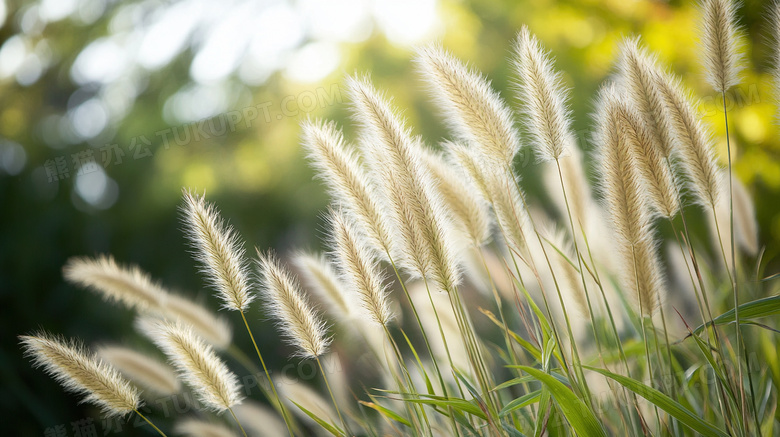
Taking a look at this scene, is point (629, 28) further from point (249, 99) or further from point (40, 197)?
point (40, 197)

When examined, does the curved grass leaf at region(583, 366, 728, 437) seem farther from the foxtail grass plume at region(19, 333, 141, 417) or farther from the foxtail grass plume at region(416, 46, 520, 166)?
the foxtail grass plume at region(19, 333, 141, 417)

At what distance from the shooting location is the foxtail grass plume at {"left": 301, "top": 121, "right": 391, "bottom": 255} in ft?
2.70

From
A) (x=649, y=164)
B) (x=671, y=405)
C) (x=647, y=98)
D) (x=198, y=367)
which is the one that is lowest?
(x=671, y=405)

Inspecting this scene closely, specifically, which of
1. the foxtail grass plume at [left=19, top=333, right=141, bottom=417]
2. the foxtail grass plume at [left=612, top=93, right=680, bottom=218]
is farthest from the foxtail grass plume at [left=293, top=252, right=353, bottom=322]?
the foxtail grass plume at [left=612, top=93, right=680, bottom=218]

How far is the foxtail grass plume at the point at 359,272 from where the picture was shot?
2.68ft

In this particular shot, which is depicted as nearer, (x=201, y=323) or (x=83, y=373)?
(x=83, y=373)

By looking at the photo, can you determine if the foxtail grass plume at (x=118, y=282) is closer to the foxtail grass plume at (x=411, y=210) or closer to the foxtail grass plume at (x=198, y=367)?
the foxtail grass plume at (x=198, y=367)

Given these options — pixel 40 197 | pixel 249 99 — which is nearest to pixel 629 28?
pixel 249 99

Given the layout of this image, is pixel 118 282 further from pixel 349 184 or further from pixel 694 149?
pixel 694 149

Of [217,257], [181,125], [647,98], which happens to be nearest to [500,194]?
[647,98]

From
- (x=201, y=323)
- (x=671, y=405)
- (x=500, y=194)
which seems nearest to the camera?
(x=671, y=405)

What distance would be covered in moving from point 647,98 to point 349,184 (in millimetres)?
515

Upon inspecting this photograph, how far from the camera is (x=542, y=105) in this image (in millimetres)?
844

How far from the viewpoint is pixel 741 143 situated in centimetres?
340
